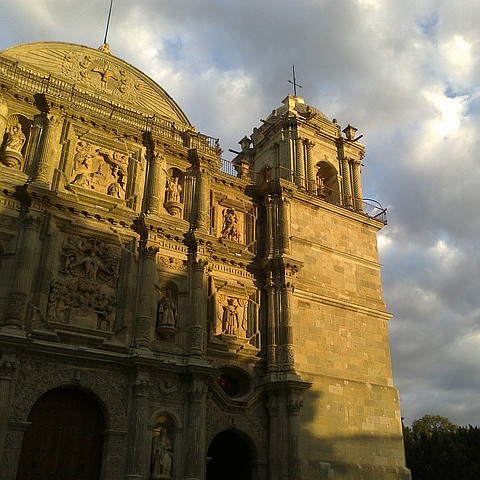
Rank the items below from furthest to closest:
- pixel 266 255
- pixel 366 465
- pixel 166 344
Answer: pixel 266 255, pixel 366 465, pixel 166 344

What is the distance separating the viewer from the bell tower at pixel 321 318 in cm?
1653

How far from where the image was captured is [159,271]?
54.4 feet

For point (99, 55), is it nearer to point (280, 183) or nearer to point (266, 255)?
point (280, 183)

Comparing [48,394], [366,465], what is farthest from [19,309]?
[366,465]

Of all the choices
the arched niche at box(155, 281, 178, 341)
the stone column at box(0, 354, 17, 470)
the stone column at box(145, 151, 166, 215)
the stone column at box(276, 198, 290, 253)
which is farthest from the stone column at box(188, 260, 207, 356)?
the stone column at box(0, 354, 17, 470)

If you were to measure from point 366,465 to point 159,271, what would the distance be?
8.72 metres

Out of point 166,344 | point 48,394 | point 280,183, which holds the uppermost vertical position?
point 280,183

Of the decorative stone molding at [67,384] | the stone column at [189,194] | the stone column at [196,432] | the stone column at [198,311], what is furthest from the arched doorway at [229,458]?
the stone column at [189,194]

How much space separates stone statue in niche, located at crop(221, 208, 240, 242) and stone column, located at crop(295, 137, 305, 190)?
3.14 metres

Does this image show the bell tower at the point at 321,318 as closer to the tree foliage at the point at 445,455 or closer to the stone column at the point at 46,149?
the stone column at the point at 46,149

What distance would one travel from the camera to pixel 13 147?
16.0 meters

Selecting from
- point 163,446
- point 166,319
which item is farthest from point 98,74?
point 163,446

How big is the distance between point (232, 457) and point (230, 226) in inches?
292

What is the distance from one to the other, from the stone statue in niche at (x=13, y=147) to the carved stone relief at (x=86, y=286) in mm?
2703
